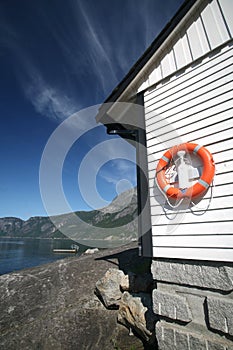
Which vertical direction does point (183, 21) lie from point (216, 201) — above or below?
above

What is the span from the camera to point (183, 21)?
10.2 feet

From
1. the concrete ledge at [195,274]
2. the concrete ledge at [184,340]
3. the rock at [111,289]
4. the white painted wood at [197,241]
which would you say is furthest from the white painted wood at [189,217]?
the rock at [111,289]

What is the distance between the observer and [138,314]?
8.77ft

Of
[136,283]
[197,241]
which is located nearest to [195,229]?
[197,241]

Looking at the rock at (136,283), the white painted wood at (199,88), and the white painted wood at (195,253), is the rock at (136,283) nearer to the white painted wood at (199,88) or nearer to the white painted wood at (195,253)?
the white painted wood at (195,253)

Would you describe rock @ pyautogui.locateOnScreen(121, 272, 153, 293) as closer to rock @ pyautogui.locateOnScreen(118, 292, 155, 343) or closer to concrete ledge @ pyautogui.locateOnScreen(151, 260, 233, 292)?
rock @ pyautogui.locateOnScreen(118, 292, 155, 343)

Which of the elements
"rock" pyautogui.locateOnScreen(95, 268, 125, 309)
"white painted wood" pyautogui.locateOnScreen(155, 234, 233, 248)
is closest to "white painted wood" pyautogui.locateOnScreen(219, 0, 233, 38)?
"white painted wood" pyautogui.locateOnScreen(155, 234, 233, 248)

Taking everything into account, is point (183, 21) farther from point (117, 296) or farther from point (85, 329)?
point (85, 329)

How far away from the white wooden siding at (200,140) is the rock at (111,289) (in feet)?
4.47

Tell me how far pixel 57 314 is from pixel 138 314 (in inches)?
57.6

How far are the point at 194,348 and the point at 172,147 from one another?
2.50m

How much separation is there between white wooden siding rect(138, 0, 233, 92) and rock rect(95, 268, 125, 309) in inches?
148

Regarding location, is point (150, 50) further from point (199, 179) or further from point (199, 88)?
point (199, 179)

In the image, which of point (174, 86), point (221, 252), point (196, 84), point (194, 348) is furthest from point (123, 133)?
point (194, 348)
